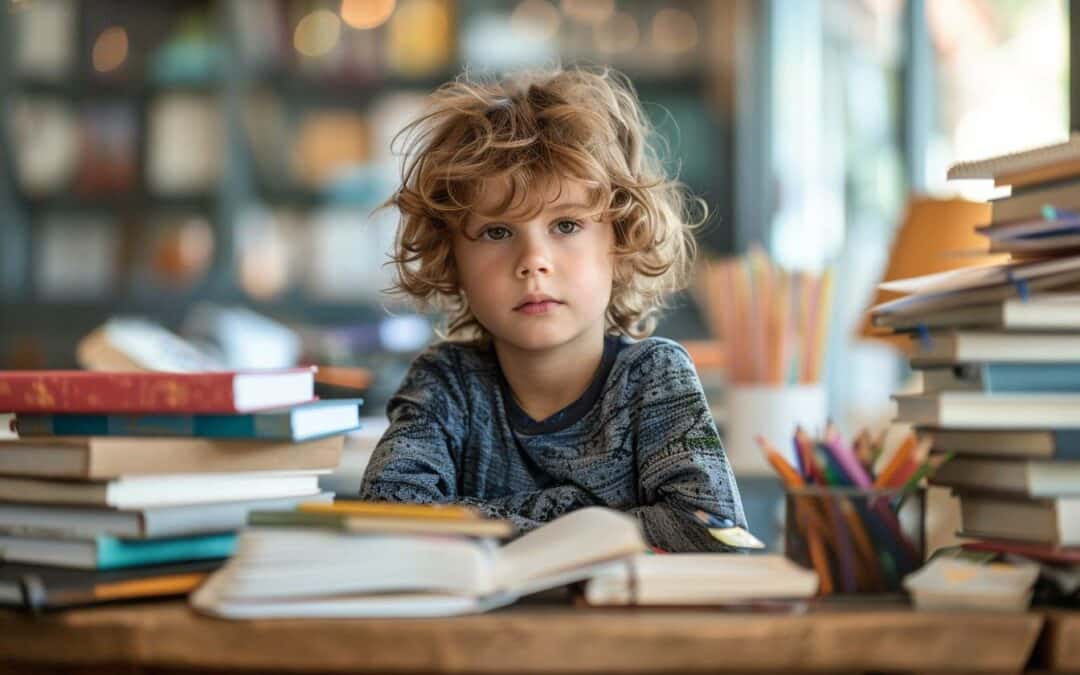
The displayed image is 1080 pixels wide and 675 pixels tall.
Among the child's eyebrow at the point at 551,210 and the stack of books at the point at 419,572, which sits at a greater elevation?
the child's eyebrow at the point at 551,210

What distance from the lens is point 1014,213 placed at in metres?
1.09

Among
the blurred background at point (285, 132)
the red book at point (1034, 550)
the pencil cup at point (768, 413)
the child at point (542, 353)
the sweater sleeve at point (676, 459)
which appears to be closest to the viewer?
the red book at point (1034, 550)

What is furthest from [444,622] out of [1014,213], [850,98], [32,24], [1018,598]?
[32,24]

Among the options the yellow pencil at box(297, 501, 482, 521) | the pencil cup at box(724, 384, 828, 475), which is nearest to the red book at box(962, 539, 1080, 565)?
the yellow pencil at box(297, 501, 482, 521)

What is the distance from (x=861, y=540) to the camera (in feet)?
3.23

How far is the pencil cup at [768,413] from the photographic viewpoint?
2.42m

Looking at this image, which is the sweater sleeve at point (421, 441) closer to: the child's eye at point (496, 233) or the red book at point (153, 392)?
the child's eye at point (496, 233)

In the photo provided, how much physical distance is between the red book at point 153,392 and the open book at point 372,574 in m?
0.14

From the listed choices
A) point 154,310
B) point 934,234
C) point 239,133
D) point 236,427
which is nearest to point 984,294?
point 236,427

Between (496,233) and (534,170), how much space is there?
0.08 metres

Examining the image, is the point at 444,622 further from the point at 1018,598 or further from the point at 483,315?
the point at 483,315

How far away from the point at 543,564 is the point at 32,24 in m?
5.43

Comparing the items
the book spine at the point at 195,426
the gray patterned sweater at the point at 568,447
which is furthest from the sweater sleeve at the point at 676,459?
the book spine at the point at 195,426

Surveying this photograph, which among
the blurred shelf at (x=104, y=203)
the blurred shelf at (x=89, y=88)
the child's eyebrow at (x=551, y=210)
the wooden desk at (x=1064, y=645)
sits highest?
the blurred shelf at (x=89, y=88)
